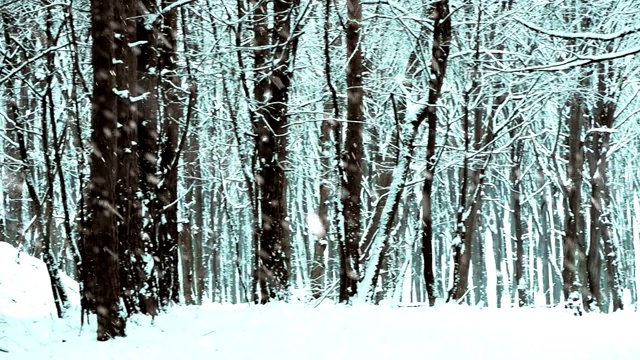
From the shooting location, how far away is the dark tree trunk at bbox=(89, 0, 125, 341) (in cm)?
832

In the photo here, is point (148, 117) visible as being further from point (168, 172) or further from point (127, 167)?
point (127, 167)

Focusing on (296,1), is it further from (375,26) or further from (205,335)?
(205,335)

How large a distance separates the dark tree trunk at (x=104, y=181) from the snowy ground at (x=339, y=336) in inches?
18.8

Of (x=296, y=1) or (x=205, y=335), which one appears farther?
(x=296, y=1)

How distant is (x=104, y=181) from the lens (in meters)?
8.44

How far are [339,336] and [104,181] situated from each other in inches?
135

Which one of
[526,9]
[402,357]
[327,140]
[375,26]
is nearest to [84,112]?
[327,140]

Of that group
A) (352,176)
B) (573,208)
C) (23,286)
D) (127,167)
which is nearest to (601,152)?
(573,208)

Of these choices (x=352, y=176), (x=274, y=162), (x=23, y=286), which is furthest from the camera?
(x=23, y=286)

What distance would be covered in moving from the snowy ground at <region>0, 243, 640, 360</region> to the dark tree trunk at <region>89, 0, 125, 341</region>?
478 millimetres

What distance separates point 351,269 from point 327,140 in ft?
26.4

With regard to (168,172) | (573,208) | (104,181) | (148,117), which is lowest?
(573,208)

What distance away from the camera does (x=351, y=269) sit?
10.9 m

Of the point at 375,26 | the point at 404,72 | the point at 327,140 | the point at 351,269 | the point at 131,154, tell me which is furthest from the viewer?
the point at 327,140
